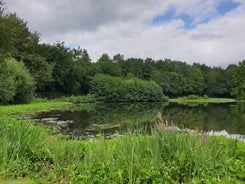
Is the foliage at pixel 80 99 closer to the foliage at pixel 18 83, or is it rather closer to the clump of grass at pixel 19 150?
the foliage at pixel 18 83

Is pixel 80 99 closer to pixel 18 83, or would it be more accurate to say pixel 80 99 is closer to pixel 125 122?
pixel 18 83

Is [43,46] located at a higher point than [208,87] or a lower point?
higher

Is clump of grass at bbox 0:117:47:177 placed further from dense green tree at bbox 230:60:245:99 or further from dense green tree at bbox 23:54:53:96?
dense green tree at bbox 230:60:245:99

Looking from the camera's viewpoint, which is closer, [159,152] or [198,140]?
[159,152]

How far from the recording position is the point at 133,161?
474cm

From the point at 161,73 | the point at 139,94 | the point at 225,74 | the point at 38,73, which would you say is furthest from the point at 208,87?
the point at 38,73

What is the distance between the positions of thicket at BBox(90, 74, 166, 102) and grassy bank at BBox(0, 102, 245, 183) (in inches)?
2087

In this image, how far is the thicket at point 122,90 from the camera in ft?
194

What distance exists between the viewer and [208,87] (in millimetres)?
90312

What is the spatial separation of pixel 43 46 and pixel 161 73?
44.4 m

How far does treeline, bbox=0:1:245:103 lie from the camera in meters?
27.9

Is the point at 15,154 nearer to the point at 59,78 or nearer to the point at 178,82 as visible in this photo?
the point at 59,78

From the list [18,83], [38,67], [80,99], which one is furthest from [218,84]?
[18,83]

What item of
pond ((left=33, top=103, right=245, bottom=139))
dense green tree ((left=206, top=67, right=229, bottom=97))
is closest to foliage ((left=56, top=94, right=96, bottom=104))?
pond ((left=33, top=103, right=245, bottom=139))
